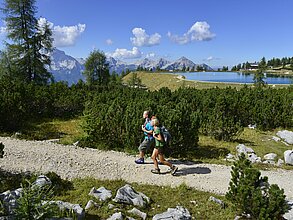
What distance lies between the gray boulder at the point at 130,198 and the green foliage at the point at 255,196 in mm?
1937

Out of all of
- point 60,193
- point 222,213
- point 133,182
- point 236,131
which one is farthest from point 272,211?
point 236,131

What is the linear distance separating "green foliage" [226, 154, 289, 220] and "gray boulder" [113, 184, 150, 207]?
1937 mm

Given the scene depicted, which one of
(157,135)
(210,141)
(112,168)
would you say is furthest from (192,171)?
(210,141)

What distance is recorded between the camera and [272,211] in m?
5.27

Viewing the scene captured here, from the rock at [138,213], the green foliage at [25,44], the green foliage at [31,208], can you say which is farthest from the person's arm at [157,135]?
the green foliage at [25,44]

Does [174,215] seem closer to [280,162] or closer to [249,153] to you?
[280,162]

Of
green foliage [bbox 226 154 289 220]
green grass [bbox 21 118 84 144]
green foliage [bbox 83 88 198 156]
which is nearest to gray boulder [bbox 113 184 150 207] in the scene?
green foliage [bbox 226 154 289 220]

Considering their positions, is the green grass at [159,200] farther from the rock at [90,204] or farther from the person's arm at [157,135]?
the person's arm at [157,135]

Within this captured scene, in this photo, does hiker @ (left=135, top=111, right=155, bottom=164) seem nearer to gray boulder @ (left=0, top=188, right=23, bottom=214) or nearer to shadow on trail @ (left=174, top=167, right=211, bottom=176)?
shadow on trail @ (left=174, top=167, right=211, bottom=176)

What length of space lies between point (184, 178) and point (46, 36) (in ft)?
86.5

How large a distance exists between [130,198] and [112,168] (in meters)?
2.78

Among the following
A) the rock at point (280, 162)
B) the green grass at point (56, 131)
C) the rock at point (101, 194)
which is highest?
the green grass at point (56, 131)

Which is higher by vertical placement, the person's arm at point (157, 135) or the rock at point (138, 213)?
the person's arm at point (157, 135)

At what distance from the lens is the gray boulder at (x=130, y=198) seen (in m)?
6.21
